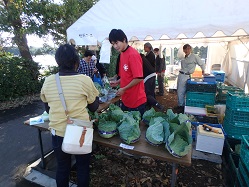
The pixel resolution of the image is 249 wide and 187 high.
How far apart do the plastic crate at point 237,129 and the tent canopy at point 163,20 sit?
65.5 inches

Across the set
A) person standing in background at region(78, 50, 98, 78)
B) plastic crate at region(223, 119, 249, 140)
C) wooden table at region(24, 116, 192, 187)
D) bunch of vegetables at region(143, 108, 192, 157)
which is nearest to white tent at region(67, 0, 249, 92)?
person standing in background at region(78, 50, 98, 78)

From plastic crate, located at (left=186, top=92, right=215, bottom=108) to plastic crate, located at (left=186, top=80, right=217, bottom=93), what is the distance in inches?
4.3

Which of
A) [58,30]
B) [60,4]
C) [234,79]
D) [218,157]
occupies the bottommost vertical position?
[218,157]

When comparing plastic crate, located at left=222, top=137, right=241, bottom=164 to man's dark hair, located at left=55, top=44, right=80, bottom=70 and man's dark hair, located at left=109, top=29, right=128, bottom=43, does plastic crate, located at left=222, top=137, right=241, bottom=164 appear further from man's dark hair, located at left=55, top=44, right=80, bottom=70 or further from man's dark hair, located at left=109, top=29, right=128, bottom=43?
man's dark hair, located at left=55, top=44, right=80, bottom=70

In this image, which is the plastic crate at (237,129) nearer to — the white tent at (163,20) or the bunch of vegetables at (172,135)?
the white tent at (163,20)

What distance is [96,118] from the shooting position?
2.10 meters

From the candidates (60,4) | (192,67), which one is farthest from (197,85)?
(60,4)

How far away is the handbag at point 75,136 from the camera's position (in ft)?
4.98

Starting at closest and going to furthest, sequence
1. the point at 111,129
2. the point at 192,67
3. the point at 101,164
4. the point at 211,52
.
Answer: the point at 111,129
the point at 101,164
the point at 192,67
the point at 211,52

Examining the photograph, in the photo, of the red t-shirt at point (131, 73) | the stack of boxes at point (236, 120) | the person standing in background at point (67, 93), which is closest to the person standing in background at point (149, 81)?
the red t-shirt at point (131, 73)

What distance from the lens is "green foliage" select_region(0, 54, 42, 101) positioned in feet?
19.5

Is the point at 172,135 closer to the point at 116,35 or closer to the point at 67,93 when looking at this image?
the point at 67,93

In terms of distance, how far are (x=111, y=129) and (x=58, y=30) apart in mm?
6965

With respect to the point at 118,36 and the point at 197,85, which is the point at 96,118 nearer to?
the point at 118,36
